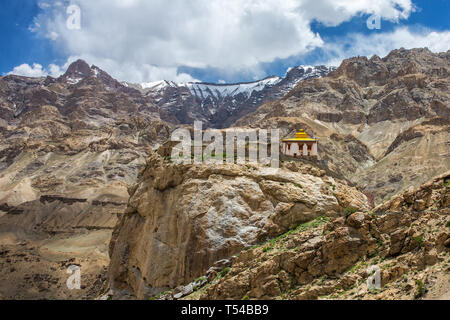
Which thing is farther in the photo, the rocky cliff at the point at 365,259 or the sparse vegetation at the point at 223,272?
the sparse vegetation at the point at 223,272

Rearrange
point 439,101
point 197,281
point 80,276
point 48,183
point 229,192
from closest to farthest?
point 197,281
point 229,192
point 80,276
point 48,183
point 439,101

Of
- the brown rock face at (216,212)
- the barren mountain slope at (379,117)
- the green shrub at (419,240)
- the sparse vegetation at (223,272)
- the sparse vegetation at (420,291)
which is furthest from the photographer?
the barren mountain slope at (379,117)

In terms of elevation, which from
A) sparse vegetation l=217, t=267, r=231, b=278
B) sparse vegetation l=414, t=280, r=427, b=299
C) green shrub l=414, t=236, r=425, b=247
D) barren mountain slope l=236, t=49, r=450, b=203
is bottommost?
sparse vegetation l=217, t=267, r=231, b=278

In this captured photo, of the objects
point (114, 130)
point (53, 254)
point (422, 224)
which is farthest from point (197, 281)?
point (114, 130)

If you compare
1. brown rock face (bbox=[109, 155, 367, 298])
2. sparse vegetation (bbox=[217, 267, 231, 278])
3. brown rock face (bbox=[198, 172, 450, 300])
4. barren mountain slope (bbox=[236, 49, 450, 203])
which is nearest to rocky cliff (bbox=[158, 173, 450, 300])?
brown rock face (bbox=[198, 172, 450, 300])

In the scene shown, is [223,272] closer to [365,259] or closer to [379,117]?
[365,259]

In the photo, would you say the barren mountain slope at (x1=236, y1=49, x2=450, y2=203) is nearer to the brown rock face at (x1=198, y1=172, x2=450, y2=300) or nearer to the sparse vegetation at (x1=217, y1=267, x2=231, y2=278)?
the sparse vegetation at (x1=217, y1=267, x2=231, y2=278)

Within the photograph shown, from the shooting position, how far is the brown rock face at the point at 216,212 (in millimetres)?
20562

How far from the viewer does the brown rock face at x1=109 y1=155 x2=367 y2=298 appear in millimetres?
20562

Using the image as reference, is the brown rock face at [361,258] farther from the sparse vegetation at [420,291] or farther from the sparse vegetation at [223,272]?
the sparse vegetation at [223,272]

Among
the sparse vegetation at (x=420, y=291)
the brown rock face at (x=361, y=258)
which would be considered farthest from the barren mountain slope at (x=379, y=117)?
the sparse vegetation at (x=420, y=291)

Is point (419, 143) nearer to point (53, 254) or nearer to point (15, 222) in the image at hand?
point (53, 254)

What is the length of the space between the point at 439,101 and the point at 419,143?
134 feet

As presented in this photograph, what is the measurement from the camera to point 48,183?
124 metres
